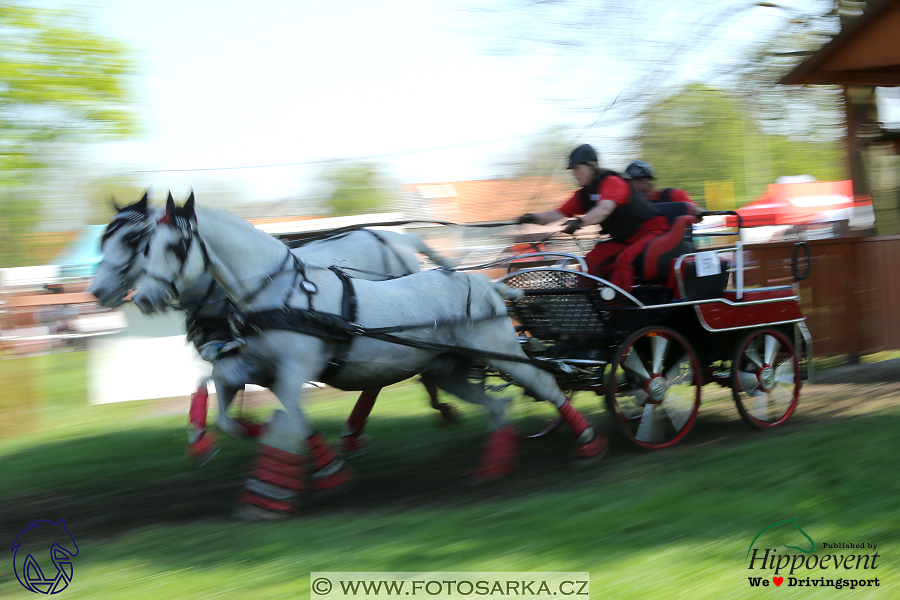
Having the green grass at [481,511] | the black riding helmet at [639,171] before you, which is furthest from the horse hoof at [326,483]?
the black riding helmet at [639,171]

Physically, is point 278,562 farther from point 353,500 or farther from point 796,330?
point 796,330

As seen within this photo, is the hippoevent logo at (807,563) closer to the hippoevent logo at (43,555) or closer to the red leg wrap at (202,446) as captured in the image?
the red leg wrap at (202,446)

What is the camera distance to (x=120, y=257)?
160 inches

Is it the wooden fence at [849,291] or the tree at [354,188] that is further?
the tree at [354,188]

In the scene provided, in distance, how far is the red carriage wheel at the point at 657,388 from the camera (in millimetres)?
5547

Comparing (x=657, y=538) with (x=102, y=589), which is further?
(x=657, y=538)

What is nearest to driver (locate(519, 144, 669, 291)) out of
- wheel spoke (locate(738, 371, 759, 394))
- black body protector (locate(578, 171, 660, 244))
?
black body protector (locate(578, 171, 660, 244))

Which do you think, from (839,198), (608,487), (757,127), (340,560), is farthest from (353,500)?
(839,198)

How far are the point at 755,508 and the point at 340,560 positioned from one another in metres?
2.19

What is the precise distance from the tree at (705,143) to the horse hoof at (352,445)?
8.23 meters

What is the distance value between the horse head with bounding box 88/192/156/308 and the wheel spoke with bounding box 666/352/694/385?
372 centimetres

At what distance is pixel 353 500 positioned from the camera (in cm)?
480

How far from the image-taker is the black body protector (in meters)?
5.77

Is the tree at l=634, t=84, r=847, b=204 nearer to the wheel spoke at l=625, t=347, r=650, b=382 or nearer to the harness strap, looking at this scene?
the wheel spoke at l=625, t=347, r=650, b=382
